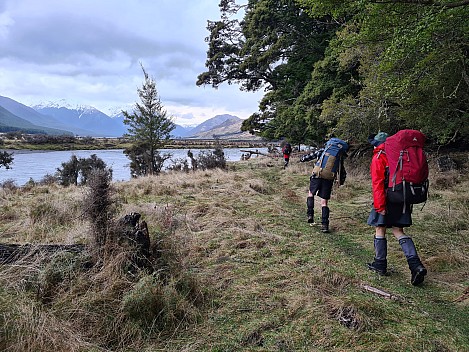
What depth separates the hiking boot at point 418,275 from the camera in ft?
11.5

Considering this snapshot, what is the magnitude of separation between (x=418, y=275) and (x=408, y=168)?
4.08 ft

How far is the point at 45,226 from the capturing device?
18.6ft

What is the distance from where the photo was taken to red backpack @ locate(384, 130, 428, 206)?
143 inches

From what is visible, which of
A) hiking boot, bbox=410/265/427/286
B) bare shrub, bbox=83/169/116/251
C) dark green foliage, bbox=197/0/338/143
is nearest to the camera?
bare shrub, bbox=83/169/116/251

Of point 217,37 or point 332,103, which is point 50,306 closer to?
point 332,103

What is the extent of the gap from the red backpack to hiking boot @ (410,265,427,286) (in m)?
0.77

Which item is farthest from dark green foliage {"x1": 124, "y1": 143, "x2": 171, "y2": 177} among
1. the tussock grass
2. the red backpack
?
the red backpack

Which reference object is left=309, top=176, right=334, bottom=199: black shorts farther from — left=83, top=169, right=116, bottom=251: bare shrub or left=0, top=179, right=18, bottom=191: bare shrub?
left=0, top=179, right=18, bottom=191: bare shrub

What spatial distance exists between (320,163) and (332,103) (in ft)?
23.2

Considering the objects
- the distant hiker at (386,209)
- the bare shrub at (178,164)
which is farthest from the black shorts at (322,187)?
the bare shrub at (178,164)

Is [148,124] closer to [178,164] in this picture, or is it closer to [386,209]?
[178,164]

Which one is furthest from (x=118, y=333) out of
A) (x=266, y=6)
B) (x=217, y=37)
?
(x=217, y=37)

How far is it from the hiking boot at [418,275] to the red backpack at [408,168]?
2.52 ft

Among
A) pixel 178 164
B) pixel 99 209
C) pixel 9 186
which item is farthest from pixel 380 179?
pixel 178 164
